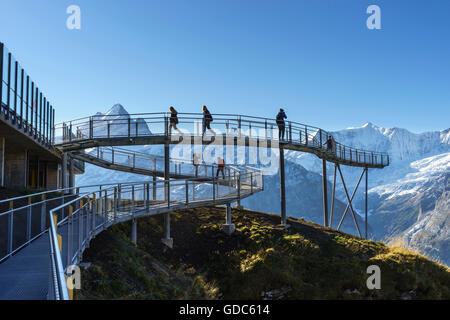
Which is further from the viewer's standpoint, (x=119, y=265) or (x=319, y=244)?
(x=319, y=244)

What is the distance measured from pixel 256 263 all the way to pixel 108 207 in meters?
7.11

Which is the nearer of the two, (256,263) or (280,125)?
Answer: (256,263)

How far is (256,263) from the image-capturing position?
18359 mm

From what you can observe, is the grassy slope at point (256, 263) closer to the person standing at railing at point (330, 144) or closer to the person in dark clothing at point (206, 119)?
the person in dark clothing at point (206, 119)

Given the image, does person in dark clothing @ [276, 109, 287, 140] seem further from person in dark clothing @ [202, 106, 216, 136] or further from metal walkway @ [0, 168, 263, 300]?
metal walkway @ [0, 168, 263, 300]

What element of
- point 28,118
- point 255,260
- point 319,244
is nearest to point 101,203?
point 255,260

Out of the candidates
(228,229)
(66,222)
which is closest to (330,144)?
(228,229)

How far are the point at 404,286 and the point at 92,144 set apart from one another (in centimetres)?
1793

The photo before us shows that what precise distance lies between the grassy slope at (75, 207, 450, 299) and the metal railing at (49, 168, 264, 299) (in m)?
0.90

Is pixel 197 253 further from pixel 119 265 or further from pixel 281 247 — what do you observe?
pixel 119 265

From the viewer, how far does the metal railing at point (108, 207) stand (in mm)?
6164

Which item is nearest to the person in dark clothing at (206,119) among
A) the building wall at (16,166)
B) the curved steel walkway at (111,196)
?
the curved steel walkway at (111,196)

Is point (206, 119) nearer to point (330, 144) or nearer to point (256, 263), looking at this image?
point (256, 263)
